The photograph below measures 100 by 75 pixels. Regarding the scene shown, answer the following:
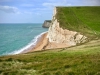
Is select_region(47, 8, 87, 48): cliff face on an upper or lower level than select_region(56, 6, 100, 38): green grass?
lower

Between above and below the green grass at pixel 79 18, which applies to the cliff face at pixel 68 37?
below

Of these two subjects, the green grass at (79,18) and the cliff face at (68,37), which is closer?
the cliff face at (68,37)

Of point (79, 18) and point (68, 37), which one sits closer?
point (68, 37)

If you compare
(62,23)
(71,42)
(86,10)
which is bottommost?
(71,42)

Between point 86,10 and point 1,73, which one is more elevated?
point 86,10

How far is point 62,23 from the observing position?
77.9 metres

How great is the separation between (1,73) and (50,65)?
5128mm

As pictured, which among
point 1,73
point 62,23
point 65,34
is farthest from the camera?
point 62,23

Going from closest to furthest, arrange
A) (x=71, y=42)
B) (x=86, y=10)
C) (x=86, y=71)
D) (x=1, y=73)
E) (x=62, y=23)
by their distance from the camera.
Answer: (x=86, y=71), (x=1, y=73), (x=71, y=42), (x=62, y=23), (x=86, y=10)

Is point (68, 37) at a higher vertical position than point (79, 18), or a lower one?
lower

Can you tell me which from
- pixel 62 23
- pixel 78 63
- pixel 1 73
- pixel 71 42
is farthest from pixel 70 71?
pixel 62 23

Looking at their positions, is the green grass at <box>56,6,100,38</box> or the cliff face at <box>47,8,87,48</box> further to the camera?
the green grass at <box>56,6,100,38</box>

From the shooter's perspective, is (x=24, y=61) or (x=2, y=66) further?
(x=24, y=61)

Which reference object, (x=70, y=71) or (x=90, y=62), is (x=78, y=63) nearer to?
(x=90, y=62)
